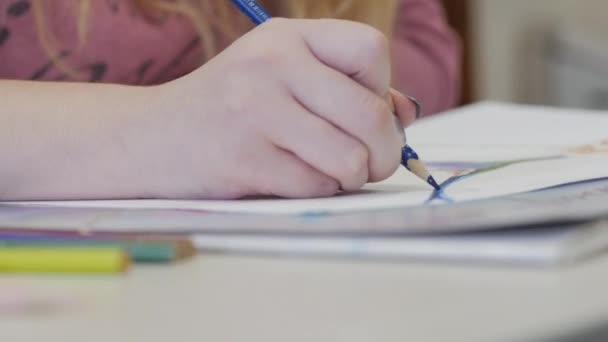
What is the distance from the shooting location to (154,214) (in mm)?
438

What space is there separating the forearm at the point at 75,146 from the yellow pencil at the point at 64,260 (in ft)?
0.44

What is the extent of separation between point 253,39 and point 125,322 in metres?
0.21

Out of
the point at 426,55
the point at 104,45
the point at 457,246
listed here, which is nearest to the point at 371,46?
the point at 457,246

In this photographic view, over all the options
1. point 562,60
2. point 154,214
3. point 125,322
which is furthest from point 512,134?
point 562,60

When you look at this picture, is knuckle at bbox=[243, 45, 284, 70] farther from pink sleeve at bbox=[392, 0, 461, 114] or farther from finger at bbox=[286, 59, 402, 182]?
pink sleeve at bbox=[392, 0, 461, 114]

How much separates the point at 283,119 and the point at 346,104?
0.03m

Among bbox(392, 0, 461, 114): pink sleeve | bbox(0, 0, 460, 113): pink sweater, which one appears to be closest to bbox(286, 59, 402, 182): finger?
bbox(0, 0, 460, 113): pink sweater

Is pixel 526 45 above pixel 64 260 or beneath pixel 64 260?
beneath

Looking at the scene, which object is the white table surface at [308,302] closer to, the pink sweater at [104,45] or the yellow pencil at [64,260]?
the yellow pencil at [64,260]

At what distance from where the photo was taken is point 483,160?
0.60m

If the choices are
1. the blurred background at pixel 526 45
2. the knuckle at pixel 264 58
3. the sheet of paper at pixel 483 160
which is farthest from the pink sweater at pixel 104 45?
the blurred background at pixel 526 45

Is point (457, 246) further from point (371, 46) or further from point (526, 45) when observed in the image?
point (526, 45)

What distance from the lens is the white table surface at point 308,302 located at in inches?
10.9

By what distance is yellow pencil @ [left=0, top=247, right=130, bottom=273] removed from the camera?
0.36 meters
